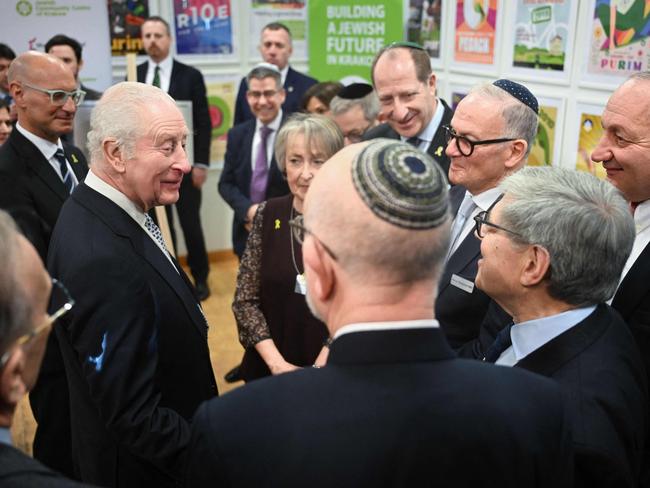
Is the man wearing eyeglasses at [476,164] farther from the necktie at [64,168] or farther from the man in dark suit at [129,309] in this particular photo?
the necktie at [64,168]

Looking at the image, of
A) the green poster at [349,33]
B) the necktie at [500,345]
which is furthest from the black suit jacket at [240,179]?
the necktie at [500,345]

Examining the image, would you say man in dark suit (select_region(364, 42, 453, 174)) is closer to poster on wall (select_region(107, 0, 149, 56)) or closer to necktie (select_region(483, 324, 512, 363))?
necktie (select_region(483, 324, 512, 363))

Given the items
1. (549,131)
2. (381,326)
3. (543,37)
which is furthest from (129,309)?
(543,37)

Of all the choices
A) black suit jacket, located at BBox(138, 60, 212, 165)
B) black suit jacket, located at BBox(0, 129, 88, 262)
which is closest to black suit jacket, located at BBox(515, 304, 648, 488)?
black suit jacket, located at BBox(0, 129, 88, 262)

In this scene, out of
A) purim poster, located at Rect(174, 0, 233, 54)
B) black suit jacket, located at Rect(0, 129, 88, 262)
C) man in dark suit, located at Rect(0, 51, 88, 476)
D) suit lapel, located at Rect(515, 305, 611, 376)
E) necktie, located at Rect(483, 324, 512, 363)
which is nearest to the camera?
suit lapel, located at Rect(515, 305, 611, 376)

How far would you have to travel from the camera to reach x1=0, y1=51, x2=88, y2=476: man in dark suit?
271 cm

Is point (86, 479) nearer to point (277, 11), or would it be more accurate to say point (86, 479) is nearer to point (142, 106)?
point (142, 106)

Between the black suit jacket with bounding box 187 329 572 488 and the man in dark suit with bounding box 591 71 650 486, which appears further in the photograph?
the man in dark suit with bounding box 591 71 650 486

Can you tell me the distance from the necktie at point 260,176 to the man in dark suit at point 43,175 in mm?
1327

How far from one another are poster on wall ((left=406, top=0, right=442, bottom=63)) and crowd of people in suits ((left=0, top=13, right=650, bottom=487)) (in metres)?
1.87

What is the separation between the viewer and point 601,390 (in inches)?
52.1

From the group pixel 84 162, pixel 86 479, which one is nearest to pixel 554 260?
pixel 86 479

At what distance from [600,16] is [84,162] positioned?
3.02 metres

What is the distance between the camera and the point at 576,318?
4.81ft
